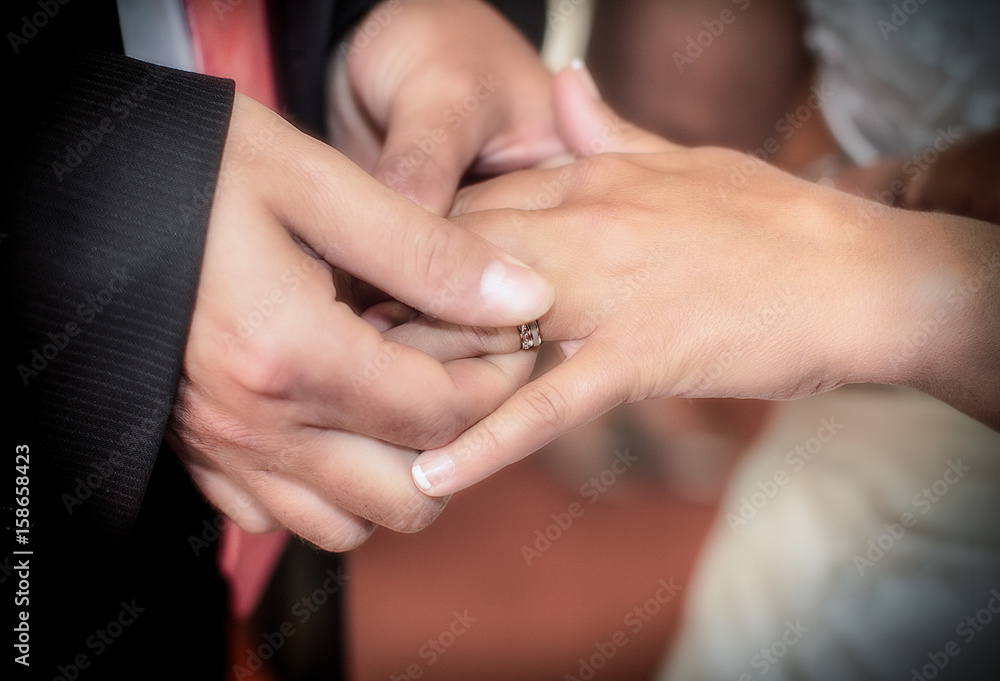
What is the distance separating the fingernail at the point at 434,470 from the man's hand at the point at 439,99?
14.3 inches

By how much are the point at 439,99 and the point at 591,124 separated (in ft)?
0.92

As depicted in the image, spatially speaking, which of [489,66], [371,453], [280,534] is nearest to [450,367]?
[371,453]

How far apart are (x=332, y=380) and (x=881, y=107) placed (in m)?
1.86

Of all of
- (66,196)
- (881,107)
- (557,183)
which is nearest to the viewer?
(66,196)

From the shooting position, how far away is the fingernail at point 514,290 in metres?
0.69

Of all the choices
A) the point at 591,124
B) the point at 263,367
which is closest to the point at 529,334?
the point at 263,367

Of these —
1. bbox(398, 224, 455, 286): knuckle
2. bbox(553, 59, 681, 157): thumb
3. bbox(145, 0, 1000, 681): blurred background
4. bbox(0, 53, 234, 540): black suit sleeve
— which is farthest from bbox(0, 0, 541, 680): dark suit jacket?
bbox(553, 59, 681, 157): thumb

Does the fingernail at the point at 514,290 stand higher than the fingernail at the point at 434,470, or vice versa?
the fingernail at the point at 514,290

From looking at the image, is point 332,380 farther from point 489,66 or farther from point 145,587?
point 489,66

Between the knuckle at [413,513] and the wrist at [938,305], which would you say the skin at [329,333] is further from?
the wrist at [938,305]

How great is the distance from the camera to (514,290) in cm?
70

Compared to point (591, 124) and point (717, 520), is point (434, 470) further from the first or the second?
point (717, 520)

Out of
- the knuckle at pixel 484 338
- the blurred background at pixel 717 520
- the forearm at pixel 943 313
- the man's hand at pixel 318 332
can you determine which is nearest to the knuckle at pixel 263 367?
the man's hand at pixel 318 332

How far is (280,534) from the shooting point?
4.38 feet
